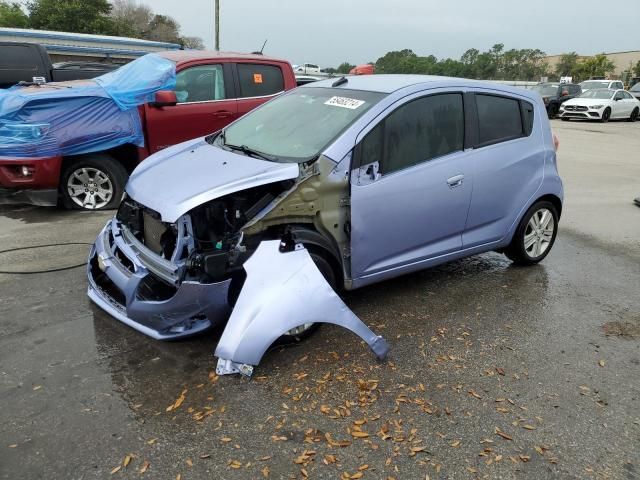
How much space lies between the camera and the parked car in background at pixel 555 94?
24.0 m

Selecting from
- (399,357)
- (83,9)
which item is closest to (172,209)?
(399,357)

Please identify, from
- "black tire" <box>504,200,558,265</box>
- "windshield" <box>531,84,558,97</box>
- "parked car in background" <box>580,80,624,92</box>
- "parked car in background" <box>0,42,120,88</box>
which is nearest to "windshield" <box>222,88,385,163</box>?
"black tire" <box>504,200,558,265</box>

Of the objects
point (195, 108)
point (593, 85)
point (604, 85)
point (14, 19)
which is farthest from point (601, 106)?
point (14, 19)

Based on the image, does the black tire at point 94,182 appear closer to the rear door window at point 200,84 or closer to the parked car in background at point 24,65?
the rear door window at point 200,84

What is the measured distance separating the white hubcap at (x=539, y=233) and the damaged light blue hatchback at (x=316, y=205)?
9 centimetres

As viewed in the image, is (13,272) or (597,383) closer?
(597,383)

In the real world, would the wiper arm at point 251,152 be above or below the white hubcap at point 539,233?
above

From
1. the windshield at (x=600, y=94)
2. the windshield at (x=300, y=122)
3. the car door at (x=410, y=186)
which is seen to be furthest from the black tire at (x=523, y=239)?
the windshield at (x=600, y=94)

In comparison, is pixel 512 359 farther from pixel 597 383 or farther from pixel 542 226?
pixel 542 226

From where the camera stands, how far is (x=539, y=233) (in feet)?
16.5

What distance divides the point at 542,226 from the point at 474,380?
2.41 meters

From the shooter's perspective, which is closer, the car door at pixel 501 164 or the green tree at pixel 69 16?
the car door at pixel 501 164

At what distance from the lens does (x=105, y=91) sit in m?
6.23

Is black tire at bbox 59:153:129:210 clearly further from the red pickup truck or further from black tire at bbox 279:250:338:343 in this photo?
black tire at bbox 279:250:338:343
